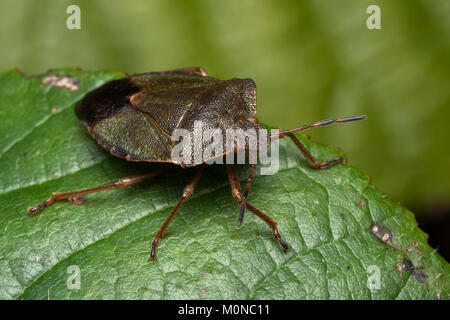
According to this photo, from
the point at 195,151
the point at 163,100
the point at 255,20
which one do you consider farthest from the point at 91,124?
the point at 255,20

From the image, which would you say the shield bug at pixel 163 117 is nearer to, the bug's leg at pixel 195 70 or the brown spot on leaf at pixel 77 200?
the brown spot on leaf at pixel 77 200

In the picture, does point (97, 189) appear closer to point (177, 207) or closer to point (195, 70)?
point (177, 207)

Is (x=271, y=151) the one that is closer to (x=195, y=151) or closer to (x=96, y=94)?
(x=195, y=151)

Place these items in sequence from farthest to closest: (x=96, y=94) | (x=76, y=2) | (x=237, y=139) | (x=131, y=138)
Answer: (x=76, y=2) < (x=96, y=94) < (x=131, y=138) < (x=237, y=139)

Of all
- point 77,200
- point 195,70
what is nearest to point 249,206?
point 77,200

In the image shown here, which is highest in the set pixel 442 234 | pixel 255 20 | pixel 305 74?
pixel 255 20

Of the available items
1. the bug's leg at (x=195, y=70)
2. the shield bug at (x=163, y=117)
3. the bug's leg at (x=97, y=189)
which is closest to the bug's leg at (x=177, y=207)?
the shield bug at (x=163, y=117)
